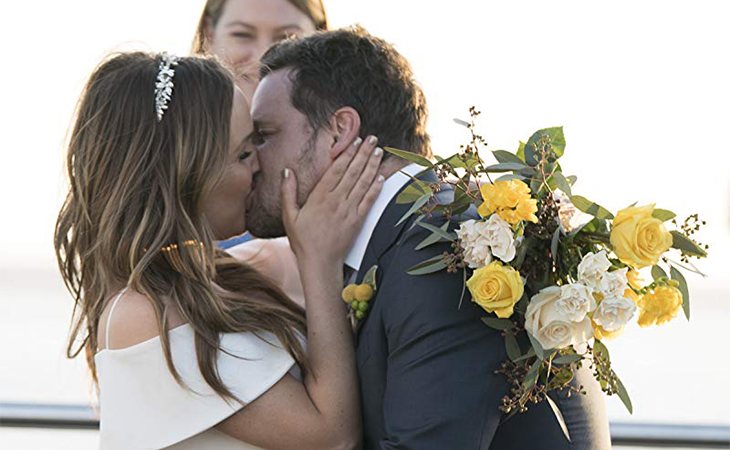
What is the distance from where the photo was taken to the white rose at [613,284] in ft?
8.17

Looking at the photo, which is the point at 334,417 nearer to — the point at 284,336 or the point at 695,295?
the point at 284,336

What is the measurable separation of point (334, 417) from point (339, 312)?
0.22 meters

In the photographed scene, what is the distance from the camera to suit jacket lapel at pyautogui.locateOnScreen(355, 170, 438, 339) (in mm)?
2795

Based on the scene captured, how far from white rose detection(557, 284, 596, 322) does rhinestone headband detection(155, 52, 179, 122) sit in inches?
35.9

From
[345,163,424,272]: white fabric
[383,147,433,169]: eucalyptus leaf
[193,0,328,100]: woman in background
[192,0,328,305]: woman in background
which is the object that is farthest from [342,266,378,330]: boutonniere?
[193,0,328,100]: woman in background

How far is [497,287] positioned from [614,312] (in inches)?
8.5

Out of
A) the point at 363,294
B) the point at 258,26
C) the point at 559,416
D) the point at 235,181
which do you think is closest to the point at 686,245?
the point at 559,416

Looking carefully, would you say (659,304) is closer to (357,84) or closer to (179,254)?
(357,84)

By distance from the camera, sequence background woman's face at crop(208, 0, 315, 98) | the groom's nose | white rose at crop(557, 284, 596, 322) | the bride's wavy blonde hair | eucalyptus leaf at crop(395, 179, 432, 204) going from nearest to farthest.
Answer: white rose at crop(557, 284, 596, 322) < eucalyptus leaf at crop(395, 179, 432, 204) < the bride's wavy blonde hair < the groom's nose < background woman's face at crop(208, 0, 315, 98)

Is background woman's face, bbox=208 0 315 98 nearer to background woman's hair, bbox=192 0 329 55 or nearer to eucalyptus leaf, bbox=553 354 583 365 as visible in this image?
background woman's hair, bbox=192 0 329 55

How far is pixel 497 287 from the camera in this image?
8.20 feet

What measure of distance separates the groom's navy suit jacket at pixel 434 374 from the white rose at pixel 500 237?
0.15 metres

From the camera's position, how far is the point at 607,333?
2557 mm

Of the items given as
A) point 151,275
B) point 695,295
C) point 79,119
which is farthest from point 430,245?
point 695,295
